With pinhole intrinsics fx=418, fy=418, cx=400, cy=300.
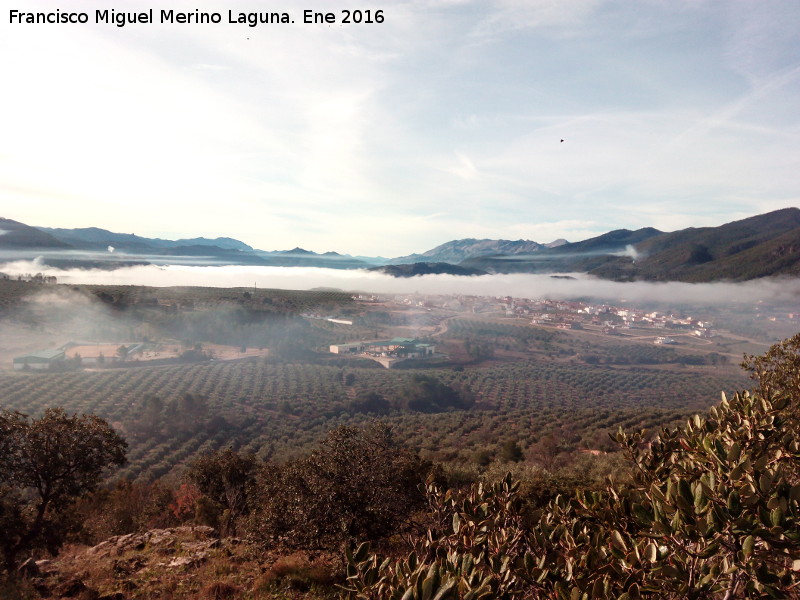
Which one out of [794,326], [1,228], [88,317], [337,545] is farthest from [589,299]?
[1,228]

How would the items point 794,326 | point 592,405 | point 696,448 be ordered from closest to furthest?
point 696,448 < point 592,405 < point 794,326

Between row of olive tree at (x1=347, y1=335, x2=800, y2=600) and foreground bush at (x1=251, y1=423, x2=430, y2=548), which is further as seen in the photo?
foreground bush at (x1=251, y1=423, x2=430, y2=548)

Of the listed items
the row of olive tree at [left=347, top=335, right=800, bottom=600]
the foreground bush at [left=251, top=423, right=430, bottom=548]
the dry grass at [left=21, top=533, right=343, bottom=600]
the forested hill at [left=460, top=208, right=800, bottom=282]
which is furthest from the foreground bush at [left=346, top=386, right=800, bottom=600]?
the forested hill at [left=460, top=208, right=800, bottom=282]

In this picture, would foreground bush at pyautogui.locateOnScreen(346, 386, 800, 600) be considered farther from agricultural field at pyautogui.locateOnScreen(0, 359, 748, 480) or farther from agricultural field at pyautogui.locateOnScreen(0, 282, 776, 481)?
agricultural field at pyautogui.locateOnScreen(0, 282, 776, 481)

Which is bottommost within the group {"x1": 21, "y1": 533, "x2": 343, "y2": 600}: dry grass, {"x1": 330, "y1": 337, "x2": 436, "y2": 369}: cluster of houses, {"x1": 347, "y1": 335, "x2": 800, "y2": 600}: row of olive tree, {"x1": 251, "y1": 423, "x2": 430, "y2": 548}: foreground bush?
{"x1": 330, "y1": 337, "x2": 436, "y2": 369}: cluster of houses

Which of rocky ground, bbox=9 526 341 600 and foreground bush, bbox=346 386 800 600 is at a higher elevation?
foreground bush, bbox=346 386 800 600

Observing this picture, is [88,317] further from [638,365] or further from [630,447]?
[638,365]

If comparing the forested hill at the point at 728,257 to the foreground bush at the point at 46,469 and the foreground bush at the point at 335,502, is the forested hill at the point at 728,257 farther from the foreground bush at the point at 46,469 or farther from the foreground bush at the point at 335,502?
the foreground bush at the point at 46,469

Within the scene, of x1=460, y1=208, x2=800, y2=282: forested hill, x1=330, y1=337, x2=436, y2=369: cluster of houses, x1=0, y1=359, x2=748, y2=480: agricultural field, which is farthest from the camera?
x1=460, y1=208, x2=800, y2=282: forested hill

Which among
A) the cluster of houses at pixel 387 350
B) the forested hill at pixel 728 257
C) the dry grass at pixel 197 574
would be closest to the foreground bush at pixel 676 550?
the dry grass at pixel 197 574
